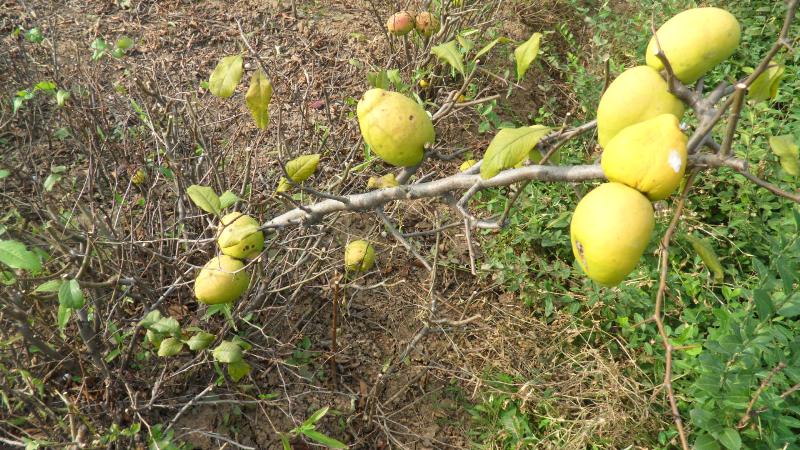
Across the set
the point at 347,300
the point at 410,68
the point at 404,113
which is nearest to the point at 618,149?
the point at 404,113

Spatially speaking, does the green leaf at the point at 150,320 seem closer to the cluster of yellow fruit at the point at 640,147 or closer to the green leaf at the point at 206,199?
the green leaf at the point at 206,199

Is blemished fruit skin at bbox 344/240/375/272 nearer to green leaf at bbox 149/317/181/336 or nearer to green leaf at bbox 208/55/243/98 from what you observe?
green leaf at bbox 149/317/181/336

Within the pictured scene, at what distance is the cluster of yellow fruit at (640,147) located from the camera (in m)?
0.92

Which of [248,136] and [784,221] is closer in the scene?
[784,221]

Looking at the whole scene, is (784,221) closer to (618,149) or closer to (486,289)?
(486,289)

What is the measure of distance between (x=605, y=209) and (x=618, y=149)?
106mm

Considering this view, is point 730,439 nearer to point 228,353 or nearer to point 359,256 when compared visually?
point 359,256

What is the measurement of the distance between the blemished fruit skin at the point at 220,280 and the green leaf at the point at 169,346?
0.52 ft

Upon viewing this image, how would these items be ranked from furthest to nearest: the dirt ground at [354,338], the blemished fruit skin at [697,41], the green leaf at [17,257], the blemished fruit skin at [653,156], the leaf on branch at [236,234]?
the dirt ground at [354,338] → the leaf on branch at [236,234] → the green leaf at [17,257] → the blemished fruit skin at [697,41] → the blemished fruit skin at [653,156]

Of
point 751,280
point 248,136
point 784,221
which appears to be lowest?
point 751,280

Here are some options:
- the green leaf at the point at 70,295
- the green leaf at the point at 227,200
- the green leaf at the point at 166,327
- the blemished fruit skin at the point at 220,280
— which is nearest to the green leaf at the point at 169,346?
the green leaf at the point at 166,327

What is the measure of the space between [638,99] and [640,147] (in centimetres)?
16

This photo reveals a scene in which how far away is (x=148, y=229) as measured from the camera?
2139 mm

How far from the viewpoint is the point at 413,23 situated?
8.79 ft
